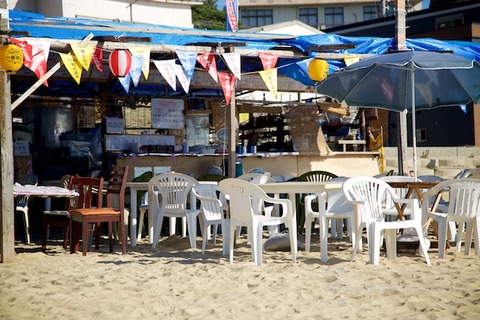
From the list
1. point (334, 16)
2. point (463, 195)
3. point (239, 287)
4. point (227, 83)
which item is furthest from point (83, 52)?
point (334, 16)

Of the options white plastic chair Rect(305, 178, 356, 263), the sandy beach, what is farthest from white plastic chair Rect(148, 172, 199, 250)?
white plastic chair Rect(305, 178, 356, 263)

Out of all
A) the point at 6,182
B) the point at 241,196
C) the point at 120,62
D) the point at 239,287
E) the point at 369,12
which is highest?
the point at 369,12

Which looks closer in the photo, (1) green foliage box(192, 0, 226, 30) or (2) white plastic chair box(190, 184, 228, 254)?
(2) white plastic chair box(190, 184, 228, 254)

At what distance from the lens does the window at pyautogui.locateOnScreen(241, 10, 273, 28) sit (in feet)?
149

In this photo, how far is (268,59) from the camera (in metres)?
10.2

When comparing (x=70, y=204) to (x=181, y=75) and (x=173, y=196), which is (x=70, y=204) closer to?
(x=173, y=196)

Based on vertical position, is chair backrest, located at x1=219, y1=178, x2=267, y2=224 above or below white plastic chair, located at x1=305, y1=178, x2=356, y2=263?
above

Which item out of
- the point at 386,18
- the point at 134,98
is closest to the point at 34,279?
the point at 134,98

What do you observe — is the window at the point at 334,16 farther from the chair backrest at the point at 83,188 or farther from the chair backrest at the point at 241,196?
the chair backrest at the point at 241,196

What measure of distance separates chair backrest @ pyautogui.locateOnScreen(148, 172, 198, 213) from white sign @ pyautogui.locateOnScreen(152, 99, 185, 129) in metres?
4.20

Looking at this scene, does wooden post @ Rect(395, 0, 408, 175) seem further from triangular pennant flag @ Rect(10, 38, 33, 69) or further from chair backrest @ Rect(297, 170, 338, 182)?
triangular pennant flag @ Rect(10, 38, 33, 69)

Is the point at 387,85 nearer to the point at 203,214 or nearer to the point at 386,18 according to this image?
the point at 203,214

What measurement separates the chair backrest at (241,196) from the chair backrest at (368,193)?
873 millimetres

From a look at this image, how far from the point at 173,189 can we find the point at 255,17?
3857 cm
